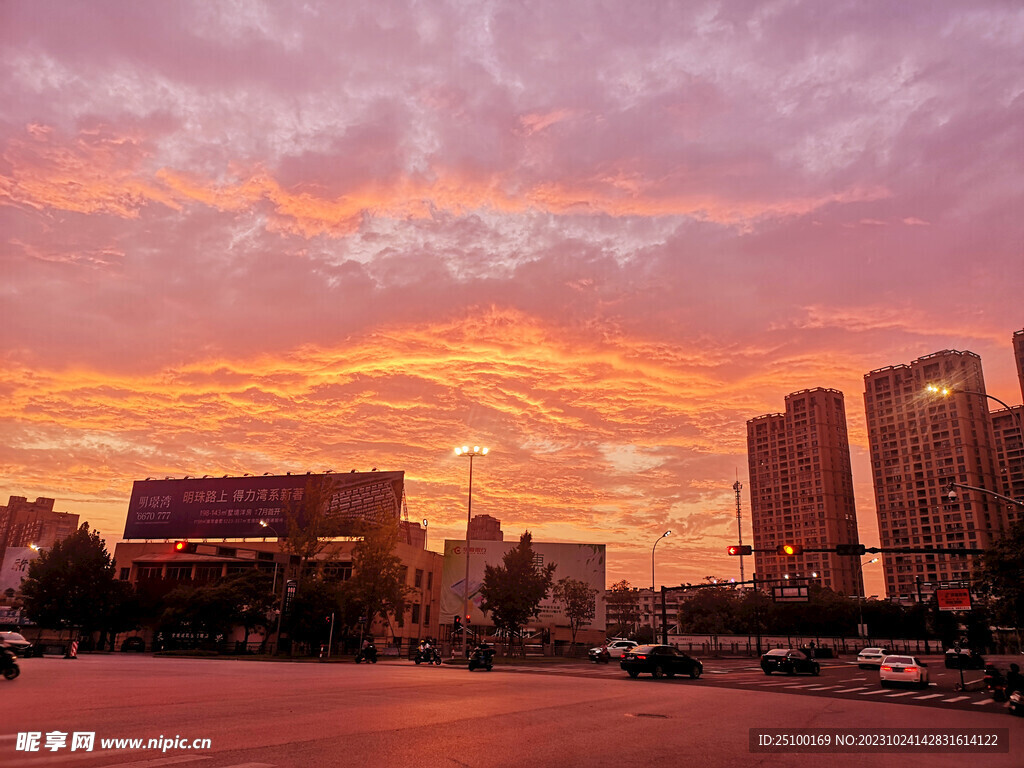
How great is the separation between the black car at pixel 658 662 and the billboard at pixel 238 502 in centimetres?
4908

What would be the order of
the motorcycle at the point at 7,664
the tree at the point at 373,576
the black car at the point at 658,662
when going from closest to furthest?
the motorcycle at the point at 7,664 → the black car at the point at 658,662 → the tree at the point at 373,576

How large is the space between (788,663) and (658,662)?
10.7 metres

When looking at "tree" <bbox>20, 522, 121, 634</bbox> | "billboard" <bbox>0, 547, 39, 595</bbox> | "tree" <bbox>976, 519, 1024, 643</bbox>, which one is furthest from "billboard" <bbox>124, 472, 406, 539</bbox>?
"tree" <bbox>976, 519, 1024, 643</bbox>

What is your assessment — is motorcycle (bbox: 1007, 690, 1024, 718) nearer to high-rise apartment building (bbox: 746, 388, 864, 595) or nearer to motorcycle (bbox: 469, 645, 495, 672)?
motorcycle (bbox: 469, 645, 495, 672)

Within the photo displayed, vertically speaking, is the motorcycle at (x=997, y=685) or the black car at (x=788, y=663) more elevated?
the motorcycle at (x=997, y=685)

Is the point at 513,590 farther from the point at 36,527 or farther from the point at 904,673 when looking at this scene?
the point at 36,527

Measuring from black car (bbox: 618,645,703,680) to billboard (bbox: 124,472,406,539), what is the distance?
→ 4908 cm

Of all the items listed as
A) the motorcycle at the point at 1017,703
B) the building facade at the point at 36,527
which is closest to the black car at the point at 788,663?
the motorcycle at the point at 1017,703

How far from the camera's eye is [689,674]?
34.4 metres

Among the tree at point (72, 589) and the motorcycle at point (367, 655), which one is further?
the tree at point (72, 589)

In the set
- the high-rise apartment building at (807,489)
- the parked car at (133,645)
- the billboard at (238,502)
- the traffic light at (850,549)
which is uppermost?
the high-rise apartment building at (807,489)

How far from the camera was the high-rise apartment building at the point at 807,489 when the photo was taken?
161000 mm

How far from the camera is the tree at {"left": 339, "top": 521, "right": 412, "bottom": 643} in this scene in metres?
53.2

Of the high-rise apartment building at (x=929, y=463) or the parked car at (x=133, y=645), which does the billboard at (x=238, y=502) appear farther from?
the high-rise apartment building at (x=929, y=463)
